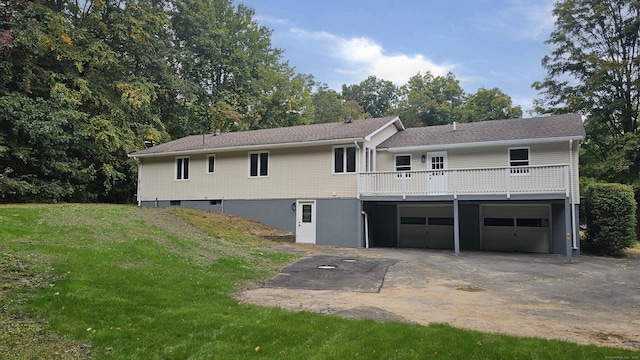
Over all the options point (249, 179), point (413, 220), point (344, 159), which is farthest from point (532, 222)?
point (249, 179)

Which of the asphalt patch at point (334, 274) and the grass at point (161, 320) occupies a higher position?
the grass at point (161, 320)

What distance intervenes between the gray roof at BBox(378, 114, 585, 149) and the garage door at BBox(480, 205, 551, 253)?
298cm

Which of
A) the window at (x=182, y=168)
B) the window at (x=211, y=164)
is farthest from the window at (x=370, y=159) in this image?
the window at (x=182, y=168)

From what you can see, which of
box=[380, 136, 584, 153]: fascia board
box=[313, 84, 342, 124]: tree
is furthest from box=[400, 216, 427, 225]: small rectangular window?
box=[313, 84, 342, 124]: tree

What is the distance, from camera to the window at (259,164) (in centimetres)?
1953

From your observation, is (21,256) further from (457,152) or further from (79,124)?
(79,124)

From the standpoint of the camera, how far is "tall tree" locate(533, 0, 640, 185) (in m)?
22.9

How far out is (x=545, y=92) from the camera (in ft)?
87.4

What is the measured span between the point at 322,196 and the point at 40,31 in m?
16.5

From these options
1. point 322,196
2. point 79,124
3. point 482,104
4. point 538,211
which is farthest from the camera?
point 482,104

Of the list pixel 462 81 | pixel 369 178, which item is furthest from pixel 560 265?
pixel 462 81

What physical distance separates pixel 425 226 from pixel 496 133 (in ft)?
16.7

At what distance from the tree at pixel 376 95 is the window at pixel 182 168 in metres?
40.3

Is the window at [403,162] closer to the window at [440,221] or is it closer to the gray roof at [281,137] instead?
the gray roof at [281,137]
